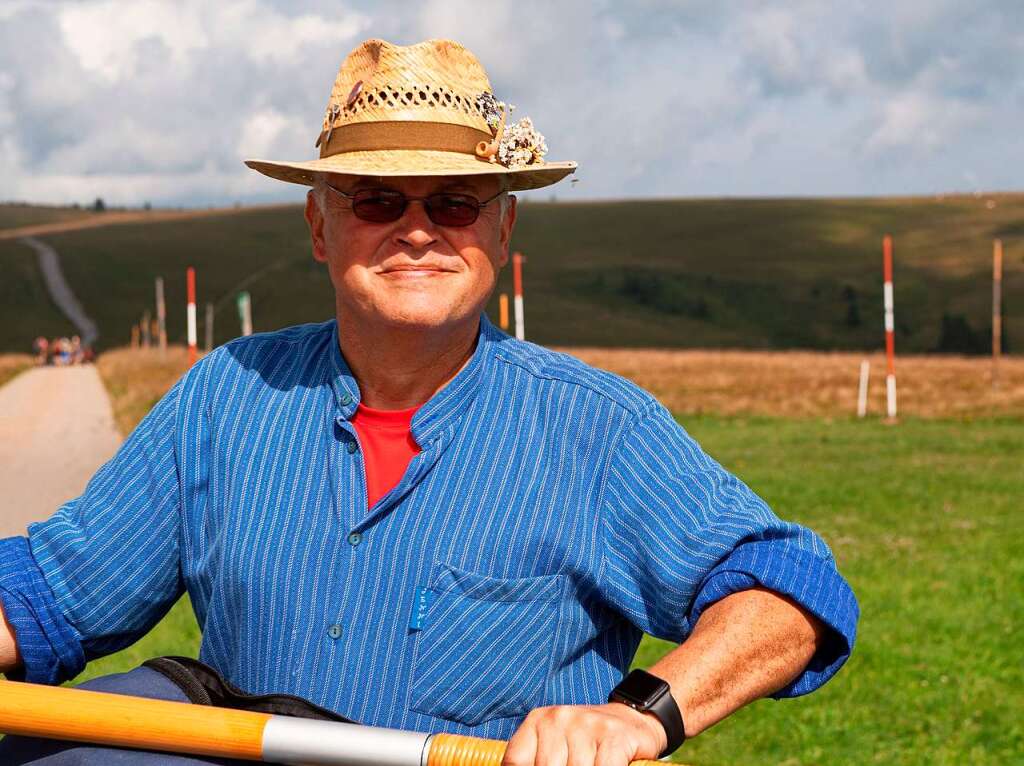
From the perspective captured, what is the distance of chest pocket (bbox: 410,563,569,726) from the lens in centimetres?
242

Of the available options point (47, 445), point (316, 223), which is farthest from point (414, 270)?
point (47, 445)

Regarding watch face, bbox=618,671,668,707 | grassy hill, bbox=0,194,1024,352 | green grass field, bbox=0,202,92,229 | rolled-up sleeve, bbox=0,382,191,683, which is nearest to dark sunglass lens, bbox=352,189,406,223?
rolled-up sleeve, bbox=0,382,191,683

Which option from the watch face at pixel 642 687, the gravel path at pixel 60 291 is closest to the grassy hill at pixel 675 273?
the gravel path at pixel 60 291

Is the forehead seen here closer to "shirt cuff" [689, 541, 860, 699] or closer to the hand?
"shirt cuff" [689, 541, 860, 699]

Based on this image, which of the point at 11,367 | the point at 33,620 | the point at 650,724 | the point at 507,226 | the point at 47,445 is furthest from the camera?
the point at 11,367

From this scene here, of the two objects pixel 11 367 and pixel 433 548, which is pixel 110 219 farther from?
pixel 433 548

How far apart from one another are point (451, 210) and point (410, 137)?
14 cm

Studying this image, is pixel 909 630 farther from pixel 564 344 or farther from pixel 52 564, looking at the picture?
pixel 564 344

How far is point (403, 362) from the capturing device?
263cm

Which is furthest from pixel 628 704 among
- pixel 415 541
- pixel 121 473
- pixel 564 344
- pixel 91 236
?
pixel 91 236

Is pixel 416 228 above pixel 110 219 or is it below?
below

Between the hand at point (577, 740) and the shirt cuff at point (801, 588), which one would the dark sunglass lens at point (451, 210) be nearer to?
the shirt cuff at point (801, 588)

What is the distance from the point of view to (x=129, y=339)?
222 feet

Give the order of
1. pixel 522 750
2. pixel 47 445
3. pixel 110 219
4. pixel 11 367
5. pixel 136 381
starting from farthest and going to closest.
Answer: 1. pixel 110 219
2. pixel 11 367
3. pixel 136 381
4. pixel 47 445
5. pixel 522 750
